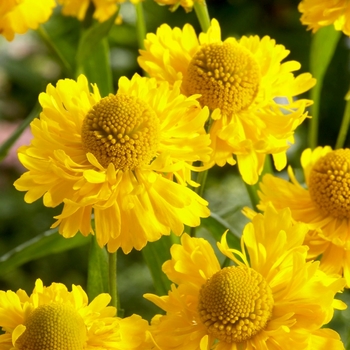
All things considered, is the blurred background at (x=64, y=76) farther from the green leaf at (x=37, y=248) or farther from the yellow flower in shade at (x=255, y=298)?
the yellow flower in shade at (x=255, y=298)

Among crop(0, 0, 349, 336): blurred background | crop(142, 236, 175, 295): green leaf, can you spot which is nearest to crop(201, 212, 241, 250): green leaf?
crop(142, 236, 175, 295): green leaf

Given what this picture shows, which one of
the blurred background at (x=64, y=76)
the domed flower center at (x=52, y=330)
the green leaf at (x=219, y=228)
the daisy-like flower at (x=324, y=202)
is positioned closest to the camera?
the domed flower center at (x=52, y=330)

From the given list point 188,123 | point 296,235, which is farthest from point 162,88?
point 296,235

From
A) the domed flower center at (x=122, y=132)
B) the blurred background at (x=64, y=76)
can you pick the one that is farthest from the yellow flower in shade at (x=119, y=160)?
the blurred background at (x=64, y=76)

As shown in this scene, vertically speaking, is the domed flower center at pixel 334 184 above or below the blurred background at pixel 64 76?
above

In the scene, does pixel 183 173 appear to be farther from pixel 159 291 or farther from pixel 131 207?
pixel 159 291

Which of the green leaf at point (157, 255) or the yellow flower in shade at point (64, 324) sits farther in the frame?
the green leaf at point (157, 255)

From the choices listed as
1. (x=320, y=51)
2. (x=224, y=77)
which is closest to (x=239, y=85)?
(x=224, y=77)

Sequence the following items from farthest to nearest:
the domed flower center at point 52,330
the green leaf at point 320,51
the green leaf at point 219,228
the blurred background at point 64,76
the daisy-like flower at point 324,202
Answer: the blurred background at point 64,76 < the green leaf at point 320,51 < the green leaf at point 219,228 < the daisy-like flower at point 324,202 < the domed flower center at point 52,330
